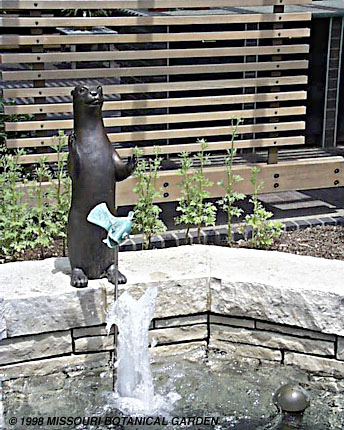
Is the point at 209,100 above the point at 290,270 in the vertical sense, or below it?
above

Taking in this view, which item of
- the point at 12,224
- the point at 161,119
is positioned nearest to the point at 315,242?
the point at 161,119

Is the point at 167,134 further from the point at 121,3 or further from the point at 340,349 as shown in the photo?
the point at 340,349

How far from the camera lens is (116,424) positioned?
384 cm

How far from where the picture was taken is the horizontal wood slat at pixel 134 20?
20.1ft

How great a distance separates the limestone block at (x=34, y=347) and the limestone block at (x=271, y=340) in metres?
0.88

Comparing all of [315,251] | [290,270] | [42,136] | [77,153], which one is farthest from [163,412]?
[42,136]

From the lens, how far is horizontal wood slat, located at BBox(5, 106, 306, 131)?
6.41 meters

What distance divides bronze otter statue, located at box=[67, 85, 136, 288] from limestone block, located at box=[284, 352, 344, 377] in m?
1.06

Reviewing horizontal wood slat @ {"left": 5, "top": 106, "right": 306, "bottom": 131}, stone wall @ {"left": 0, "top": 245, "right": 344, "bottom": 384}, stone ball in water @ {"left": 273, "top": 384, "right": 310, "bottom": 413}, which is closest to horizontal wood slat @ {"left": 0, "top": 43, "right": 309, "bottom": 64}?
horizontal wood slat @ {"left": 5, "top": 106, "right": 306, "bottom": 131}

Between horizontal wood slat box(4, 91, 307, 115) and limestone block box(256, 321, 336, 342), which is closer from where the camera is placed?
limestone block box(256, 321, 336, 342)

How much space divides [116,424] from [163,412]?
0.26m

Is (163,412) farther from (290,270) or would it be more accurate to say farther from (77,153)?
(77,153)

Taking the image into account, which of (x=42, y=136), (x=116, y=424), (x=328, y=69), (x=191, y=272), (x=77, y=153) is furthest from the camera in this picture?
(x=328, y=69)

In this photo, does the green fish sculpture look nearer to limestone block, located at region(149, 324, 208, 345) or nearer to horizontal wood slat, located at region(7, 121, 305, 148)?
limestone block, located at region(149, 324, 208, 345)
